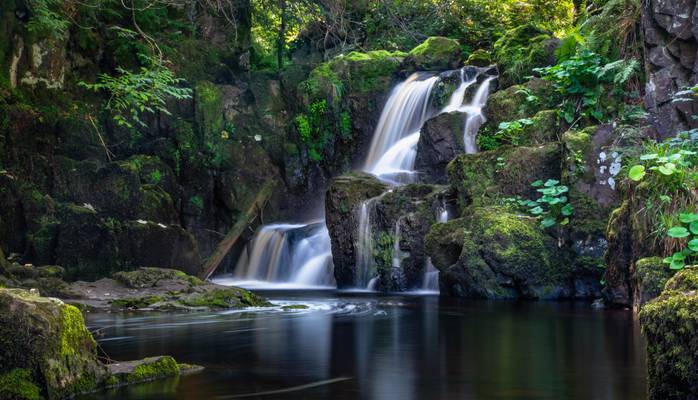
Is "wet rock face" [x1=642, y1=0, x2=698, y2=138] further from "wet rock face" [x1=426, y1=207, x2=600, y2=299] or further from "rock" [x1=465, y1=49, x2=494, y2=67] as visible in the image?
"rock" [x1=465, y1=49, x2=494, y2=67]

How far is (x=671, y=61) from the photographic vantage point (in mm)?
11656

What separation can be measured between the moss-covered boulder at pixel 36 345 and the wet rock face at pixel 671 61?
9642 mm

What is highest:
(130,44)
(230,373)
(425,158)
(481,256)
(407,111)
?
(130,44)

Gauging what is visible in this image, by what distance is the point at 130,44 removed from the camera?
1806cm

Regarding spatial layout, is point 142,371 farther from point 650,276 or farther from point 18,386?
point 650,276

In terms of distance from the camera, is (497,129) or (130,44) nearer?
(497,129)

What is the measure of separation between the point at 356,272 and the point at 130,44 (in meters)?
7.87

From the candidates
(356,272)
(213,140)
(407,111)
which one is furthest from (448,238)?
(213,140)

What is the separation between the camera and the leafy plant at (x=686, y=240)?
326 inches

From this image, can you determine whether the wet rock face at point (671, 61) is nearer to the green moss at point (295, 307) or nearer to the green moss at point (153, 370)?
the green moss at point (295, 307)

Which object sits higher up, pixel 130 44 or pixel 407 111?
pixel 130 44

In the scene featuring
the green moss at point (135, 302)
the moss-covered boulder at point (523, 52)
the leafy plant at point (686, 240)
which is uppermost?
the moss-covered boulder at point (523, 52)

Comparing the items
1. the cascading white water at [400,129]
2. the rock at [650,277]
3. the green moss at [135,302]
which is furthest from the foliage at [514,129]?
the green moss at [135,302]

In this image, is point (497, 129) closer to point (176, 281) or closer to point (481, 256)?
point (481, 256)
